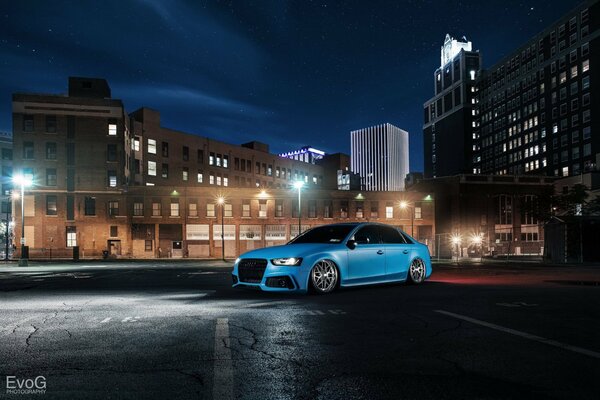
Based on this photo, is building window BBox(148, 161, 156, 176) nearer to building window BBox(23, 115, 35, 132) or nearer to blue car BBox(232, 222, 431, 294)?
building window BBox(23, 115, 35, 132)

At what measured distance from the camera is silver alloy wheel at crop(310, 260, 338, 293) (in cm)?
1048

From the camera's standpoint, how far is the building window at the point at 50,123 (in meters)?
60.3

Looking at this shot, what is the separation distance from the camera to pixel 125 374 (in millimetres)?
4445

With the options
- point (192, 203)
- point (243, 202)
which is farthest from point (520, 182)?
point (192, 203)

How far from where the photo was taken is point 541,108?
10881 cm

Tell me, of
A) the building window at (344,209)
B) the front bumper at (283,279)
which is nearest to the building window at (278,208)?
the building window at (344,209)

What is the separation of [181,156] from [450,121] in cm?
9834

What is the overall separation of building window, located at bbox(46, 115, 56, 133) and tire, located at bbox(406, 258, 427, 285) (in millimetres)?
57814

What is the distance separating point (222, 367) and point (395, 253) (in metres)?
8.00

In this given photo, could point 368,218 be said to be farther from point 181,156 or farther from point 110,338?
point 110,338

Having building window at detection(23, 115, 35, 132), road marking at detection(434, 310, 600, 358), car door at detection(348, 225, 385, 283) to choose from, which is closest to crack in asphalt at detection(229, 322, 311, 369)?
road marking at detection(434, 310, 600, 358)

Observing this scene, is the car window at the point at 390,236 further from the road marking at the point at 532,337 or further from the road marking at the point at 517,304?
the road marking at the point at 532,337

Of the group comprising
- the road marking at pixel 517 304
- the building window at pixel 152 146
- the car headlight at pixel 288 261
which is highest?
the building window at pixel 152 146

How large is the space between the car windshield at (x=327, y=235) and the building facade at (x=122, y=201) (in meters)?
41.7
